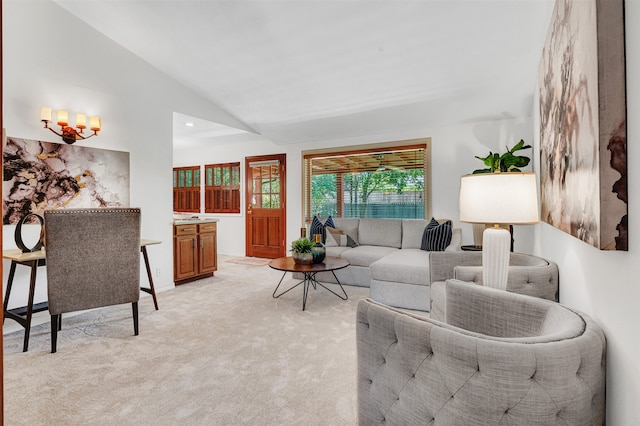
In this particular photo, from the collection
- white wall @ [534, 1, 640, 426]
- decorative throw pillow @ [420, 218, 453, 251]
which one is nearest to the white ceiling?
decorative throw pillow @ [420, 218, 453, 251]

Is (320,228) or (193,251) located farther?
(320,228)

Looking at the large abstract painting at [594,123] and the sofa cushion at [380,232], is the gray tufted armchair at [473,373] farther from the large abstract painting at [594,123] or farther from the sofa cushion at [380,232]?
the sofa cushion at [380,232]

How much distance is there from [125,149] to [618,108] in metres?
4.23

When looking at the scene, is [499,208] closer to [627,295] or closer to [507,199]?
[507,199]

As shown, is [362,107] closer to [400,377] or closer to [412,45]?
[412,45]

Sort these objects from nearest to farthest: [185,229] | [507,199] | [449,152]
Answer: [507,199], [185,229], [449,152]

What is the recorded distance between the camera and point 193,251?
462 cm

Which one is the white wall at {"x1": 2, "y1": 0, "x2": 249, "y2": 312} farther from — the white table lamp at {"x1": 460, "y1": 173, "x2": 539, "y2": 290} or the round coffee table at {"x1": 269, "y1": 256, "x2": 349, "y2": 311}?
the white table lamp at {"x1": 460, "y1": 173, "x2": 539, "y2": 290}

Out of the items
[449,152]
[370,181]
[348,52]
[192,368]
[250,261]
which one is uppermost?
[348,52]

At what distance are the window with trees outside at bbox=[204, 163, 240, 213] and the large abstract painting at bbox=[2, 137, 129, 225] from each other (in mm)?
2992

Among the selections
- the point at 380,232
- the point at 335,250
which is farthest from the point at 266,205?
the point at 380,232

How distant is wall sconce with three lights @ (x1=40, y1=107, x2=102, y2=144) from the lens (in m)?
3.10

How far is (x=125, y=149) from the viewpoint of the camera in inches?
151

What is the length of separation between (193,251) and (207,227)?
0.41 meters
